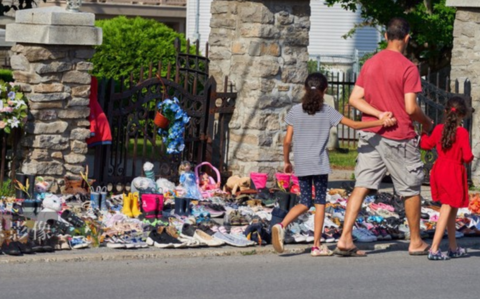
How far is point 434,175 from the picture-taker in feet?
29.9

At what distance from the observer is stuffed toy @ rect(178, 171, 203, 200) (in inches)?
449

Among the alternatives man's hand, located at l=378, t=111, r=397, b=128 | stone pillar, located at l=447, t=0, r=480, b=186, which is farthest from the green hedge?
man's hand, located at l=378, t=111, r=397, b=128

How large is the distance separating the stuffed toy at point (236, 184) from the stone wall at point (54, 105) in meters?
1.70

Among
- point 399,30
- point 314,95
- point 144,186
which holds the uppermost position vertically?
point 399,30

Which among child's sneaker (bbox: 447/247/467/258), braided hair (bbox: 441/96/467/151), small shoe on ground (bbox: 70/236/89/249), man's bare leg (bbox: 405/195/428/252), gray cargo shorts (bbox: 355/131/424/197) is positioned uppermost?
braided hair (bbox: 441/96/467/151)

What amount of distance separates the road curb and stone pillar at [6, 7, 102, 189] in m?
2.33

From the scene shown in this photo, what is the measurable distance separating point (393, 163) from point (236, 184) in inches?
129

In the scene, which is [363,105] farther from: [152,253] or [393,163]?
[152,253]

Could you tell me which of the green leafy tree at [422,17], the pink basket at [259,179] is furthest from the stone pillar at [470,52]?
the green leafy tree at [422,17]

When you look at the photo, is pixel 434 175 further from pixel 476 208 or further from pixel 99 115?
pixel 99 115

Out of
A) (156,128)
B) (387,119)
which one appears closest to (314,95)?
(387,119)

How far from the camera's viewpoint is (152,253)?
8797 millimetres

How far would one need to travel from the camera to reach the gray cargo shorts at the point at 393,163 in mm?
8812

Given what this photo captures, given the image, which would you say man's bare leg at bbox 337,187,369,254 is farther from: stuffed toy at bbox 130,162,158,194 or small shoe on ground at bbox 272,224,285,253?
stuffed toy at bbox 130,162,158,194
